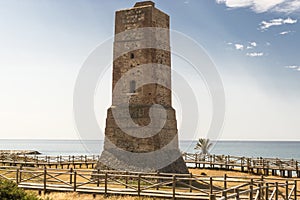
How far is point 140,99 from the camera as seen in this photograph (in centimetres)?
2211

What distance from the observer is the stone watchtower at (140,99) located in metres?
21.4

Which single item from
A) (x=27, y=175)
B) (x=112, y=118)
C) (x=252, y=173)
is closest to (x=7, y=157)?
(x=27, y=175)

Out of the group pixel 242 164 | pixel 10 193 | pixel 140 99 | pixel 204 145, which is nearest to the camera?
pixel 10 193

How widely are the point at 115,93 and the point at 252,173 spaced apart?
47.6 feet

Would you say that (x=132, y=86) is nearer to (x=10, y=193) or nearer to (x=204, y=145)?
(x=10, y=193)

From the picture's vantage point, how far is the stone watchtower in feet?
70.1

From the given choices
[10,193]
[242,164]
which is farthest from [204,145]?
[10,193]

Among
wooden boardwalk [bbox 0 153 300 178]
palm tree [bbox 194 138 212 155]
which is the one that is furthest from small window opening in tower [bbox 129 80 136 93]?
palm tree [bbox 194 138 212 155]

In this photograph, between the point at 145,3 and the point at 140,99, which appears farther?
the point at 145,3

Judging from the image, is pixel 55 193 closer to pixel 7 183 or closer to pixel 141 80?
pixel 7 183

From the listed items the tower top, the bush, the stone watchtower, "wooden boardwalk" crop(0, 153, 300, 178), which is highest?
the tower top

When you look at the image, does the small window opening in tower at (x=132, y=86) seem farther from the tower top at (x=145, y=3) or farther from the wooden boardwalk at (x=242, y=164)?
the wooden boardwalk at (x=242, y=164)

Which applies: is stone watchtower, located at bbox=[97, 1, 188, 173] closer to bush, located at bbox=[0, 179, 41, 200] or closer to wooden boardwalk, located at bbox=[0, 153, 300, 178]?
wooden boardwalk, located at bbox=[0, 153, 300, 178]

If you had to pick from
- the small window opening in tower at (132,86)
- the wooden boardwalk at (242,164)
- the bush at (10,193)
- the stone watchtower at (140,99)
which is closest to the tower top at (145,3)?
the stone watchtower at (140,99)
